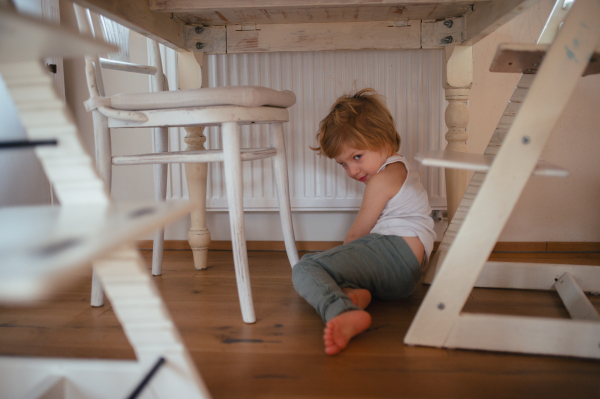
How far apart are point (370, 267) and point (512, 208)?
1.26 ft

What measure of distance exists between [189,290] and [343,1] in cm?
81

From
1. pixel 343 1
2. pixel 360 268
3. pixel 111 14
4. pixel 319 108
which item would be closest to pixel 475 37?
pixel 343 1

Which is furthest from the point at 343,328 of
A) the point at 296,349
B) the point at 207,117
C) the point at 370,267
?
the point at 207,117

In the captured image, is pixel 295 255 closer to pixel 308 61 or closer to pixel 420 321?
pixel 420 321

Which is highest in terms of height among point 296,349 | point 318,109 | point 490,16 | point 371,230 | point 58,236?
point 490,16

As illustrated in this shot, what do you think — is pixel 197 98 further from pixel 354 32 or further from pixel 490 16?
pixel 490 16

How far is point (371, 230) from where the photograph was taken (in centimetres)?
110

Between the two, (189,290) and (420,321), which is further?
(189,290)

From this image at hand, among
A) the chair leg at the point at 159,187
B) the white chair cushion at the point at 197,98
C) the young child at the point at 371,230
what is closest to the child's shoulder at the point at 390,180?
the young child at the point at 371,230

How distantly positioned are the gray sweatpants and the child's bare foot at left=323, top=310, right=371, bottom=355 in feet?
0.41

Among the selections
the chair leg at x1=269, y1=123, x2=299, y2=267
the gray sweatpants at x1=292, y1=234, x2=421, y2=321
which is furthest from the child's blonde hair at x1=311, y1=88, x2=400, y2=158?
the gray sweatpants at x1=292, y1=234, x2=421, y2=321

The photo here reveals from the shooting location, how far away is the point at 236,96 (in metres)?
0.83

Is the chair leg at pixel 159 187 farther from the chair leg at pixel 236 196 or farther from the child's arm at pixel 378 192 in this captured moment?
the child's arm at pixel 378 192

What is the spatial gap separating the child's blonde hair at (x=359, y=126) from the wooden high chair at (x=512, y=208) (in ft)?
1.08
